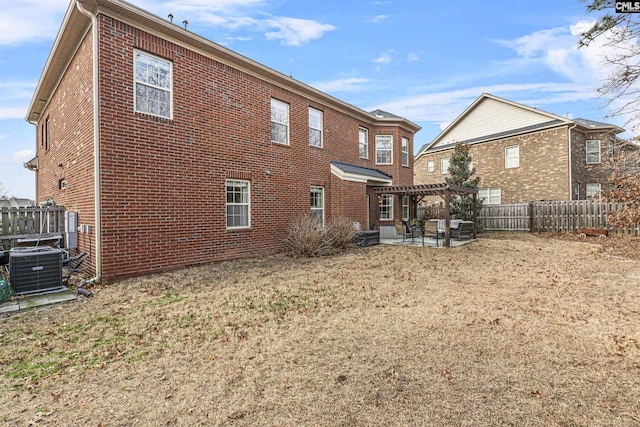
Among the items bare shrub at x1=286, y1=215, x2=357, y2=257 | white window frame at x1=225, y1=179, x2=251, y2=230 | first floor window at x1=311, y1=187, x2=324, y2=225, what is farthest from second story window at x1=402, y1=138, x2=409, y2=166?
white window frame at x1=225, y1=179, x2=251, y2=230

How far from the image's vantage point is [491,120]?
22.7 meters

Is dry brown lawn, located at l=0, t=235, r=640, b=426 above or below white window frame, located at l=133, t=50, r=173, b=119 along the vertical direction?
below

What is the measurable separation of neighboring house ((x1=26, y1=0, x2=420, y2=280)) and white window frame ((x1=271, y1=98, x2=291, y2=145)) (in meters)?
0.05

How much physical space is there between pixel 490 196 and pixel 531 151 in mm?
3865

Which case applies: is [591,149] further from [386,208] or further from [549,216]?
[386,208]

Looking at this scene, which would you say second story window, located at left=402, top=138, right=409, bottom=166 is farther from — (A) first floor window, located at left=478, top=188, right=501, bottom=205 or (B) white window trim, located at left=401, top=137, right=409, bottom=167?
(A) first floor window, located at left=478, top=188, right=501, bottom=205

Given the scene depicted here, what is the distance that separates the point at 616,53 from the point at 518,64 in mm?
7581

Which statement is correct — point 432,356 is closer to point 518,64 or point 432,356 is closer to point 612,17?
point 612,17

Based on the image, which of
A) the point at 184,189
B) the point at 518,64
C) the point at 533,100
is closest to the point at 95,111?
the point at 184,189

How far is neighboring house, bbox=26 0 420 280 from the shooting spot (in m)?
6.84

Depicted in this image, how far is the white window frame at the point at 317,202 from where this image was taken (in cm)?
1251

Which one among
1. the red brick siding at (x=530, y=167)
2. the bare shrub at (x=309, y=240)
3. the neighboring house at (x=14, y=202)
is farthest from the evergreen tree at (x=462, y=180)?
the neighboring house at (x=14, y=202)

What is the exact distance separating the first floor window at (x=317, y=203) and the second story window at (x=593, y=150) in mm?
18937

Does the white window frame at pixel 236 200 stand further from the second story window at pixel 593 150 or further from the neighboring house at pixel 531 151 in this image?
the second story window at pixel 593 150
